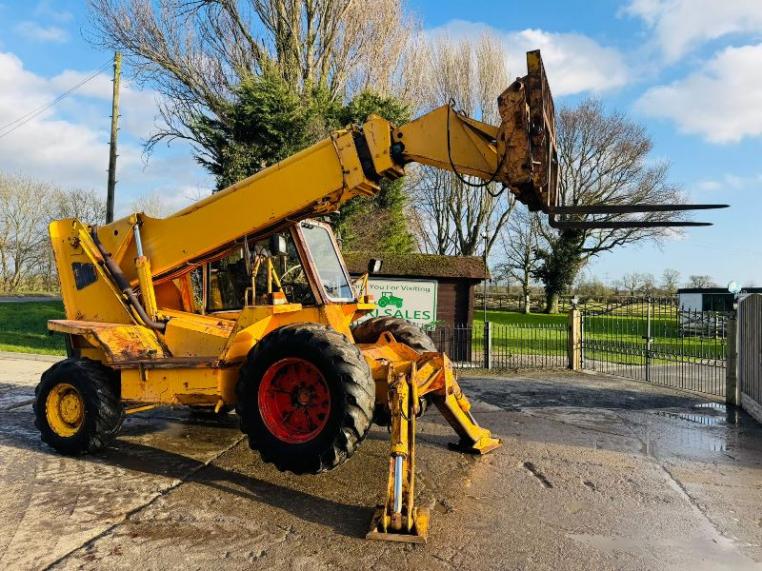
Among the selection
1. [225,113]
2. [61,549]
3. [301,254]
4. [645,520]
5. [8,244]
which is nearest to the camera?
[61,549]

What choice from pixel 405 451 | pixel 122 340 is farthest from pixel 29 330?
pixel 405 451

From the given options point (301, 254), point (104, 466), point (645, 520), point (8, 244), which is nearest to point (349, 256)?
point (301, 254)

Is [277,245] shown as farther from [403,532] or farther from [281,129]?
[281,129]

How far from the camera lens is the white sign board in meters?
15.4

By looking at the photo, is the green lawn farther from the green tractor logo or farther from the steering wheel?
the steering wheel

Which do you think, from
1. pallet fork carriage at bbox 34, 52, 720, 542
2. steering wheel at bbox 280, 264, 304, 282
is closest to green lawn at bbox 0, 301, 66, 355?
pallet fork carriage at bbox 34, 52, 720, 542

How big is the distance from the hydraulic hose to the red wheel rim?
5.54ft

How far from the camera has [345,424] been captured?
487 cm

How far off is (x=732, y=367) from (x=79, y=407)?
375 inches

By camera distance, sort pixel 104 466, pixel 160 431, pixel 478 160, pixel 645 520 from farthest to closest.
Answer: pixel 160 431, pixel 104 466, pixel 478 160, pixel 645 520

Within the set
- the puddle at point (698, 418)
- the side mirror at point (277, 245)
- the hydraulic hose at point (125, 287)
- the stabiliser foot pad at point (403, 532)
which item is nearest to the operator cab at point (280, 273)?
the side mirror at point (277, 245)

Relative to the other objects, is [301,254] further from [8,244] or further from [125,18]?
[8,244]

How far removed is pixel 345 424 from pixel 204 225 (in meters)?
2.80

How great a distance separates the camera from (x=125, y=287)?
6.42m
